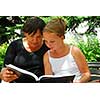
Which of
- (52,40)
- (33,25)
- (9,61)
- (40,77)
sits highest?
(33,25)

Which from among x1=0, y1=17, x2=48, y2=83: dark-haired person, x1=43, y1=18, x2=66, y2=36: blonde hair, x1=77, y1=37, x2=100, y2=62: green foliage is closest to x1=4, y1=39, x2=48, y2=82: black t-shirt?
x1=0, y1=17, x2=48, y2=83: dark-haired person

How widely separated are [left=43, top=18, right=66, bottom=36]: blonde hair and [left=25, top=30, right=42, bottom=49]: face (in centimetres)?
6

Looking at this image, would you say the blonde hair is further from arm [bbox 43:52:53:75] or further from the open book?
the open book

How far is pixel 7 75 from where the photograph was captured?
2.13 metres

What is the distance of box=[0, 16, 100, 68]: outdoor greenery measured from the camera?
6.93 ft

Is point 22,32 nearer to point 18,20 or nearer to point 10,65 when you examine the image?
point 18,20

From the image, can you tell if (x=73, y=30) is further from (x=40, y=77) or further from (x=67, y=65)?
(x=40, y=77)

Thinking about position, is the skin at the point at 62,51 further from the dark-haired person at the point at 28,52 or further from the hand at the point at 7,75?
the hand at the point at 7,75

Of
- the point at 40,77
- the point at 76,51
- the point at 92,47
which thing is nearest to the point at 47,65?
the point at 40,77

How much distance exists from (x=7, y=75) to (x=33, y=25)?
37cm

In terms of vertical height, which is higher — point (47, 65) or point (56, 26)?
point (56, 26)
